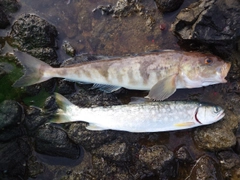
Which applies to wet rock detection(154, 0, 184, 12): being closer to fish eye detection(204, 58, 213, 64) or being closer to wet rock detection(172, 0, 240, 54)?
wet rock detection(172, 0, 240, 54)

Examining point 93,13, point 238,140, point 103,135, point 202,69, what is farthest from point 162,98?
point 93,13

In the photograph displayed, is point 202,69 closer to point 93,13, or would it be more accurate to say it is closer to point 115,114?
point 115,114

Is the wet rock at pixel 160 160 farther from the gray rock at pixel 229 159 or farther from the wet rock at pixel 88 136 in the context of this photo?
the gray rock at pixel 229 159

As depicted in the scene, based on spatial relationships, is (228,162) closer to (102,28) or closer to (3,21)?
(102,28)

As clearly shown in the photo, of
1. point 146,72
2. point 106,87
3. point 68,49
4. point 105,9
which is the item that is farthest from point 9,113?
point 105,9

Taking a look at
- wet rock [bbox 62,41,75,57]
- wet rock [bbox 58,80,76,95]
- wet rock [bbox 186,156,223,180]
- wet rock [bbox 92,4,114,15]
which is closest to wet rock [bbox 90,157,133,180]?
wet rock [bbox 186,156,223,180]
